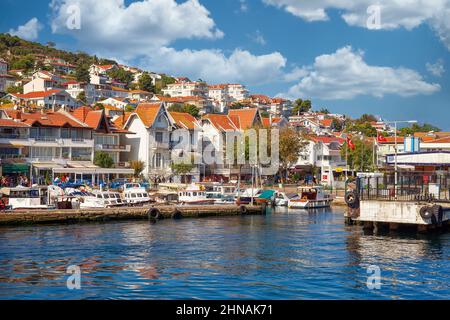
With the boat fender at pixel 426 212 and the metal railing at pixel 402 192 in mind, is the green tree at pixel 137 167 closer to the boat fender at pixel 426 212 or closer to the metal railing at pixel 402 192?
the metal railing at pixel 402 192

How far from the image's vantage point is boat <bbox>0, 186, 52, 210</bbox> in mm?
48125

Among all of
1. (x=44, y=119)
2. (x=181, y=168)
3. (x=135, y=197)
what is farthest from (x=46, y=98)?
(x=135, y=197)

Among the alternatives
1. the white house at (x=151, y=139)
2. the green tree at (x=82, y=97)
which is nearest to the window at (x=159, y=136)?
the white house at (x=151, y=139)

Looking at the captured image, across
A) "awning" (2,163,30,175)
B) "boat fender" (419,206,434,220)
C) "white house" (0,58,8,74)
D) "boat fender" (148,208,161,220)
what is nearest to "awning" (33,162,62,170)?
"awning" (2,163,30,175)

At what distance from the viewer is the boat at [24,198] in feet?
158

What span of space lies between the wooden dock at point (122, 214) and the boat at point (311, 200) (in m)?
8.08

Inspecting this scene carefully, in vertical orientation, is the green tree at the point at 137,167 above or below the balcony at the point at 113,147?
below

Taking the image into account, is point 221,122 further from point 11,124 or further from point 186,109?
point 186,109

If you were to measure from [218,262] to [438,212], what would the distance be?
18542 mm

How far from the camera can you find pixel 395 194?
43.5 metres

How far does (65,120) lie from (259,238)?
131ft

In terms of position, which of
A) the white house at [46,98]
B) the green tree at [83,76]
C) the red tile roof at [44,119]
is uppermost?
the green tree at [83,76]
